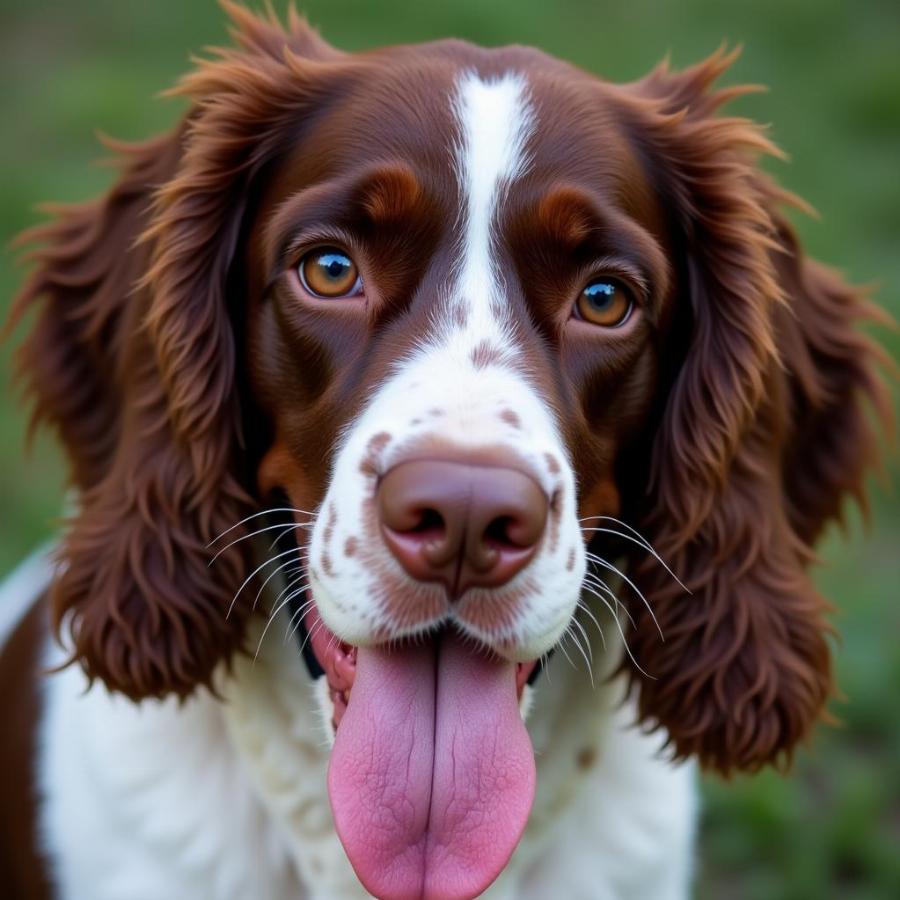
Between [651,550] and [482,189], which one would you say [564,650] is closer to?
[651,550]

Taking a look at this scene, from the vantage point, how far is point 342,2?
841 centimetres

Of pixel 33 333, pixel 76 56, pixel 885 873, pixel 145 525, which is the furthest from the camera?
pixel 76 56

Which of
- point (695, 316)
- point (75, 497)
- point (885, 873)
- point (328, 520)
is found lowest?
point (885, 873)

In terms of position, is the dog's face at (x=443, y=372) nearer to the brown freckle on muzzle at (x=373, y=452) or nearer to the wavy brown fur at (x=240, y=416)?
the brown freckle on muzzle at (x=373, y=452)

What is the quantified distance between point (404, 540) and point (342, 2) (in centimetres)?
679

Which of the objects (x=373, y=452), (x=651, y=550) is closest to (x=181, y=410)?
(x=373, y=452)

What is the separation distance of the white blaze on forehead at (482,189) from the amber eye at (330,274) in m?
0.21

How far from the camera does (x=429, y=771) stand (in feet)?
8.27

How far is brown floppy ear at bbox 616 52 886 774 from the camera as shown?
279cm

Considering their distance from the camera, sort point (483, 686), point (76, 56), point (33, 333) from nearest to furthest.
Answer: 1. point (483, 686)
2. point (33, 333)
3. point (76, 56)

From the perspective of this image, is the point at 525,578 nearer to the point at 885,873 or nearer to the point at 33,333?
the point at 33,333

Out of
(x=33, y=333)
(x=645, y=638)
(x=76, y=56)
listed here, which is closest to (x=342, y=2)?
(x=76, y=56)

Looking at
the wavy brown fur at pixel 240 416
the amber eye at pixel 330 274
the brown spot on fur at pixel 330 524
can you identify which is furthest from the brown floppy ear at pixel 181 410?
the brown spot on fur at pixel 330 524

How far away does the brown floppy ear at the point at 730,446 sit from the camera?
2787mm
